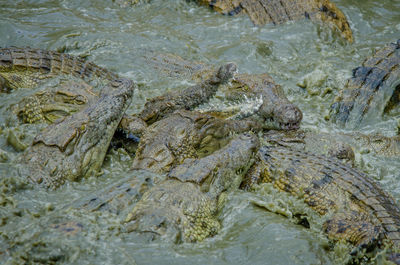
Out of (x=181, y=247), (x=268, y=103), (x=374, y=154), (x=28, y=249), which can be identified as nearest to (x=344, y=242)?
(x=181, y=247)

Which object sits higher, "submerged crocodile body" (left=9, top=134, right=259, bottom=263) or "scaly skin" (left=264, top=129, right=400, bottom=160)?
"submerged crocodile body" (left=9, top=134, right=259, bottom=263)

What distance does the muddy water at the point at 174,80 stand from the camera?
305 cm

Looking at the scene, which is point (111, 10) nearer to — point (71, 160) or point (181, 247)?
point (71, 160)

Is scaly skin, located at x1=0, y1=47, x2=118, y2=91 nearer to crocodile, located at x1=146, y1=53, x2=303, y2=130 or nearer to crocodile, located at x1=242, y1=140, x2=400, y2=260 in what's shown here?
crocodile, located at x1=146, y1=53, x2=303, y2=130

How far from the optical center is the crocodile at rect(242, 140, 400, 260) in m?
3.55

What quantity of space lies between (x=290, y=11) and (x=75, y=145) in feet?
18.4

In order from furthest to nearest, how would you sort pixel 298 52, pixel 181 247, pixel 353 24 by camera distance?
pixel 353 24 → pixel 298 52 → pixel 181 247

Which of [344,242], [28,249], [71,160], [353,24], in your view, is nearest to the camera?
[28,249]

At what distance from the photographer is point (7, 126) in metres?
4.93

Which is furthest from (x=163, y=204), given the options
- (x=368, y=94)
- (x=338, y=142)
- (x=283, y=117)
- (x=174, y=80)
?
(x=368, y=94)

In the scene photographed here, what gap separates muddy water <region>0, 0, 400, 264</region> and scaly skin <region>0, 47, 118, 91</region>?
0.46 metres

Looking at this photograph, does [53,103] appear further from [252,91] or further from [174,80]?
[252,91]

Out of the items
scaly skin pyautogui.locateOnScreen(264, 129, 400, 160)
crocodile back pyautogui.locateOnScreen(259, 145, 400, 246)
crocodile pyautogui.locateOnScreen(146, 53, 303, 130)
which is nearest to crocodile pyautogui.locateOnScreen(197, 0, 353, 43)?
crocodile pyautogui.locateOnScreen(146, 53, 303, 130)

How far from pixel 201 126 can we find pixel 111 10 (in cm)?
525
